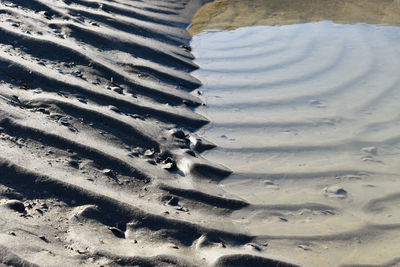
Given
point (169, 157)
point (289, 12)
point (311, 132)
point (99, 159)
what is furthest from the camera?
point (289, 12)

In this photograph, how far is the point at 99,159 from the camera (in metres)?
2.41

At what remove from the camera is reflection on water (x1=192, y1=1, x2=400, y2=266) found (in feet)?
7.57

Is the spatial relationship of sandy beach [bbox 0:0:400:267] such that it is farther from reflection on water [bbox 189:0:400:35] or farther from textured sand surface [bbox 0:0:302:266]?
reflection on water [bbox 189:0:400:35]

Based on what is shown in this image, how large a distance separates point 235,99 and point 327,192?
1.26 metres

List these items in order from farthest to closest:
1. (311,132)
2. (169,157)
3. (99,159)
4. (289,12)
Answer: (289,12)
(311,132)
(169,157)
(99,159)

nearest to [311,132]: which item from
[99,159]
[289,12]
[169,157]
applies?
[169,157]

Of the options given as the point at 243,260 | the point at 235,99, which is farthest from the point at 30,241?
the point at 235,99

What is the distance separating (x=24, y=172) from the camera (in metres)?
2.12

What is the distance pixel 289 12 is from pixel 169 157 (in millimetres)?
3514

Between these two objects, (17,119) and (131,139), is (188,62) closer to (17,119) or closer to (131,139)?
(131,139)

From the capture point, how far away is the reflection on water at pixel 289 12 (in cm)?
543

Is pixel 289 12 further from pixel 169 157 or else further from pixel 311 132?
pixel 169 157

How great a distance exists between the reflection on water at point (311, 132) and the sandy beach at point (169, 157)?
0.4 inches

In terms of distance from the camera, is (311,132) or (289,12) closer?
(311,132)
